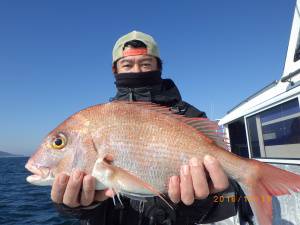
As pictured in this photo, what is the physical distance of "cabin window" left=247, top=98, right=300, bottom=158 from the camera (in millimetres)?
5012

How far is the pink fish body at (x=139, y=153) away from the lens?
2305mm

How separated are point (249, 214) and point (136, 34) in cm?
475

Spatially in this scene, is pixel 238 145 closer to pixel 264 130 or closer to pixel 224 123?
pixel 224 123

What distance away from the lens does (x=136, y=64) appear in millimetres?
3477

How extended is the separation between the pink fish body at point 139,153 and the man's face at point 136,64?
1.02m

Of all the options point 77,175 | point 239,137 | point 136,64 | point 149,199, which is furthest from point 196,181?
point 239,137

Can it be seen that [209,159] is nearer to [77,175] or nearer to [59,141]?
[77,175]

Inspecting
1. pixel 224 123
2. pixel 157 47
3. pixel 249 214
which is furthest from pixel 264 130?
pixel 157 47

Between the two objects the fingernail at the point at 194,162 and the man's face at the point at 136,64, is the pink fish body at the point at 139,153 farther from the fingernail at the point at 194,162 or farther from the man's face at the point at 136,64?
the man's face at the point at 136,64

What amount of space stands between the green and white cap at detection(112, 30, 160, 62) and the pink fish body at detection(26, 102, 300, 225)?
3.56 ft

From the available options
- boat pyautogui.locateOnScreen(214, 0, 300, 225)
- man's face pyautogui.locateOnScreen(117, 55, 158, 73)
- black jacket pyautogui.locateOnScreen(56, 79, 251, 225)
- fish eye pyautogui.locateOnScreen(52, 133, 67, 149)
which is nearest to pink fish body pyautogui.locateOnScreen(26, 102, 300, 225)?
fish eye pyautogui.locateOnScreen(52, 133, 67, 149)

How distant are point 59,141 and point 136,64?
1.40m

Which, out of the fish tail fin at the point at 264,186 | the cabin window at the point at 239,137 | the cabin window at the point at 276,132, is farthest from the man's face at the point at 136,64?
the cabin window at the point at 239,137

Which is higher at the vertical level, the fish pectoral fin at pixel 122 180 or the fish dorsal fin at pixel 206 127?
the fish dorsal fin at pixel 206 127
